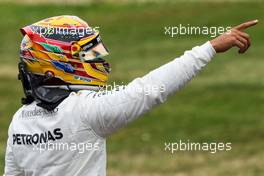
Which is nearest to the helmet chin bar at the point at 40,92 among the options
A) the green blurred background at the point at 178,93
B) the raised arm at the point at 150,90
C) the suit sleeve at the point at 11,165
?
the raised arm at the point at 150,90

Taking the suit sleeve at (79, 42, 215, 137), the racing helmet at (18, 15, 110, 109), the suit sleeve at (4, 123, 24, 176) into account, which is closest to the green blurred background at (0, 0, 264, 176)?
the suit sleeve at (4, 123, 24, 176)

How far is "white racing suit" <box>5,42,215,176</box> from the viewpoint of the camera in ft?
16.9

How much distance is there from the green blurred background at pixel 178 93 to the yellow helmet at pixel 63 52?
8059mm

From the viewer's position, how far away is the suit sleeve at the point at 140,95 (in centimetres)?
512

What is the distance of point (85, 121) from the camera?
5.36m

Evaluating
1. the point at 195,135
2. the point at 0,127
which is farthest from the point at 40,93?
the point at 0,127

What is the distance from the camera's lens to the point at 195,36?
30969mm

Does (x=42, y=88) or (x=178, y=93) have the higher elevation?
(x=42, y=88)

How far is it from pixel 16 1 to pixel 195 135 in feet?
81.7

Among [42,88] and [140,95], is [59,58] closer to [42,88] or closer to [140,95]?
[42,88]

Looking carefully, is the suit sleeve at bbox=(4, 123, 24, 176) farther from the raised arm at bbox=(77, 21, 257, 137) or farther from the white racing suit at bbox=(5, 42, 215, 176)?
the raised arm at bbox=(77, 21, 257, 137)

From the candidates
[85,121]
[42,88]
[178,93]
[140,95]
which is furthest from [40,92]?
[178,93]

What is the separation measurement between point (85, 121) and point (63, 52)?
48 centimetres

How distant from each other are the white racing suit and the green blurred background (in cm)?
810
